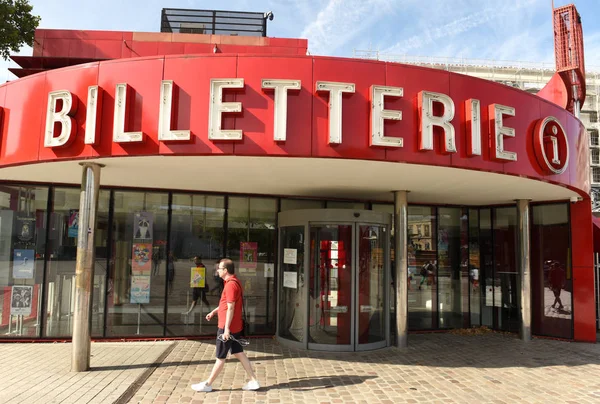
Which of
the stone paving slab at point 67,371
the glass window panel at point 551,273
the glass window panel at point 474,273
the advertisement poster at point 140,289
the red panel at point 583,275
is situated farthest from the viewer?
the glass window panel at point 474,273

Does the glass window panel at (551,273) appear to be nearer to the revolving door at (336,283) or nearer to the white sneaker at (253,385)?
the revolving door at (336,283)

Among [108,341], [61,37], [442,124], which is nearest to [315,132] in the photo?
[442,124]

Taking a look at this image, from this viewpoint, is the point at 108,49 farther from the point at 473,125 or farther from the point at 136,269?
the point at 473,125

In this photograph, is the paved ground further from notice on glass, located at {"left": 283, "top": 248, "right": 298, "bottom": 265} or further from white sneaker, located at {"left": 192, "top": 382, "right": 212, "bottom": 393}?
notice on glass, located at {"left": 283, "top": 248, "right": 298, "bottom": 265}

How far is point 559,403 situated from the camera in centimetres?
578

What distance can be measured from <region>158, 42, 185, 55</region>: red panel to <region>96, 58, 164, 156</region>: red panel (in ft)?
24.8

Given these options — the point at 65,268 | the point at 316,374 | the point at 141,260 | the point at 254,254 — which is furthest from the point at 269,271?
the point at 65,268

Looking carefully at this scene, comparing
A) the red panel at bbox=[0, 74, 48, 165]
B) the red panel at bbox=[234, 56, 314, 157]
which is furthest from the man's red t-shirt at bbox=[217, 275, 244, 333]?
the red panel at bbox=[0, 74, 48, 165]

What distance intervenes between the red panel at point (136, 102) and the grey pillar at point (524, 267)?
7.99 metres

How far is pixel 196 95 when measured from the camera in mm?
6031

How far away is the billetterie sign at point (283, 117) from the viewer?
232 inches

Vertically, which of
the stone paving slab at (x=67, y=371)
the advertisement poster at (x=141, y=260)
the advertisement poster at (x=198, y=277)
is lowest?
the stone paving slab at (x=67, y=371)

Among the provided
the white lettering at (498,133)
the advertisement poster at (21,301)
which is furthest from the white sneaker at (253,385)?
the advertisement poster at (21,301)

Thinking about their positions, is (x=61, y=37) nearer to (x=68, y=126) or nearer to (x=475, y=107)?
(x=68, y=126)
